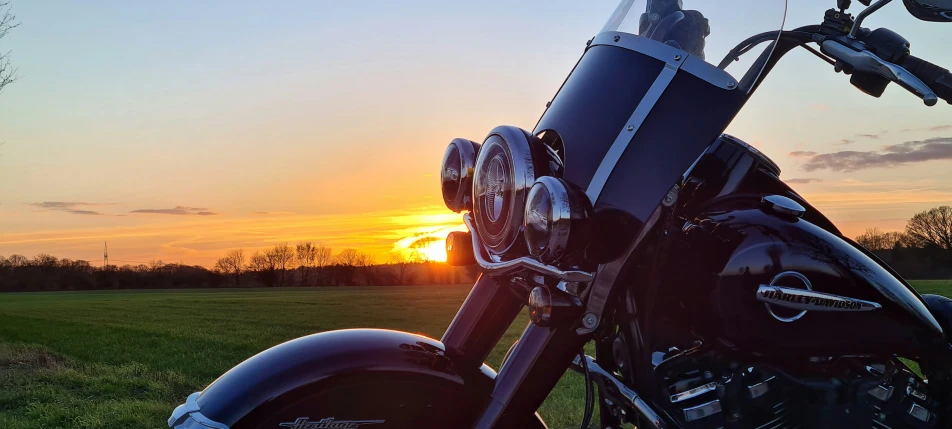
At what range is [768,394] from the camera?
2045mm

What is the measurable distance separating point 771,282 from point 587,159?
64cm

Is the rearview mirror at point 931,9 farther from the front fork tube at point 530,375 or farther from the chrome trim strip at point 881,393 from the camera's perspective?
the front fork tube at point 530,375

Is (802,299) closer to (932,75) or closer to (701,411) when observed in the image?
(701,411)

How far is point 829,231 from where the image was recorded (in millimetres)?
2129

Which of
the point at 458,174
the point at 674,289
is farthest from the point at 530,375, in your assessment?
the point at 458,174

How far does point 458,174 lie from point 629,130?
2.18ft

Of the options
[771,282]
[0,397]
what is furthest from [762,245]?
[0,397]

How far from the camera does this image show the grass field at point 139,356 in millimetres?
6980

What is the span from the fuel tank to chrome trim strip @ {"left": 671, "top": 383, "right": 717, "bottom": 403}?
0.15m

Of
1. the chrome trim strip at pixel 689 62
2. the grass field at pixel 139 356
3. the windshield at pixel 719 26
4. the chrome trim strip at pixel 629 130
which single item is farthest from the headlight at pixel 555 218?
the grass field at pixel 139 356

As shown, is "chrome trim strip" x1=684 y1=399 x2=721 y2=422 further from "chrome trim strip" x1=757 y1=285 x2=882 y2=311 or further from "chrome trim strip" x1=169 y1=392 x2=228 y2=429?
"chrome trim strip" x1=169 y1=392 x2=228 y2=429

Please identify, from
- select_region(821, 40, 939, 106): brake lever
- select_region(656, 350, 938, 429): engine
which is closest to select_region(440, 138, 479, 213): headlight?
select_region(656, 350, 938, 429): engine

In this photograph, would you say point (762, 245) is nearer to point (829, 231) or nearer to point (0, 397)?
point (829, 231)

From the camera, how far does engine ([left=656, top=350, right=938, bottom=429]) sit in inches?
79.6
